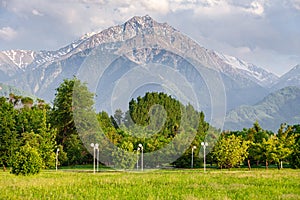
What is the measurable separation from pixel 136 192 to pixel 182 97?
113 ft

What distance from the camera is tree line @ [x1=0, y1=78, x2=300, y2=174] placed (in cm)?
5116

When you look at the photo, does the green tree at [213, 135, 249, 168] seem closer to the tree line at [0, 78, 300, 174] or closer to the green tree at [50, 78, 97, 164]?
the tree line at [0, 78, 300, 174]

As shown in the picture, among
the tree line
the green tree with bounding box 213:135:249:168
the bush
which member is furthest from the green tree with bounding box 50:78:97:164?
the bush

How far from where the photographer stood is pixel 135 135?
5334 centimetres

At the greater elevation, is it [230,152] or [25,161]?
[230,152]

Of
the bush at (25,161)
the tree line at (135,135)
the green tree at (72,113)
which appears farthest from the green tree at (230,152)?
the bush at (25,161)

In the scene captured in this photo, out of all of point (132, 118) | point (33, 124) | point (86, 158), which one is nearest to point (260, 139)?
point (132, 118)

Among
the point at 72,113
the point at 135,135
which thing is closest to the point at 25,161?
the point at 135,135

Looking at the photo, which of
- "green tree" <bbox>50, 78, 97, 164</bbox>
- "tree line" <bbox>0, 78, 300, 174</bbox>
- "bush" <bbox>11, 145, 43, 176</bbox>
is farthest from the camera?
"green tree" <bbox>50, 78, 97, 164</bbox>

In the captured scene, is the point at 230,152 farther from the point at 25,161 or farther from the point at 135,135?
the point at 25,161

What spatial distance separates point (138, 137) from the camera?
53.3m

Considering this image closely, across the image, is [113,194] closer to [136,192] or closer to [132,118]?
[136,192]

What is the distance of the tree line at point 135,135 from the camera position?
168 feet

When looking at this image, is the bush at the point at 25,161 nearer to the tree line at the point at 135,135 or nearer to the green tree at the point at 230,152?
the tree line at the point at 135,135
